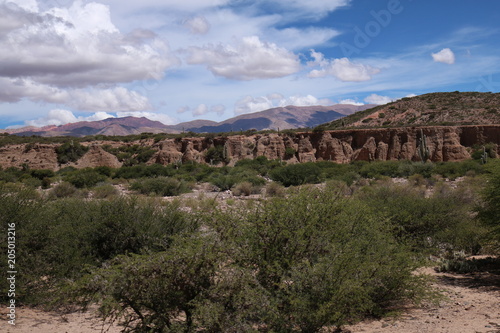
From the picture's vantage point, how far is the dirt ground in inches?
249

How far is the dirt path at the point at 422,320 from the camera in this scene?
248 inches

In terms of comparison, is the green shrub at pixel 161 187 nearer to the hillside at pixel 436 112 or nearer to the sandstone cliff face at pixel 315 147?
the sandstone cliff face at pixel 315 147

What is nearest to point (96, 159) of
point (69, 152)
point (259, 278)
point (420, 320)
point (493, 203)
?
point (69, 152)

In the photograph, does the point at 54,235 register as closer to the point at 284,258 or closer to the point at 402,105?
the point at 284,258

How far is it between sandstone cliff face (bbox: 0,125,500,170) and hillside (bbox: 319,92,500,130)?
14.0ft

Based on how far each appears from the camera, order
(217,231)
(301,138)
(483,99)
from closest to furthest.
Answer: (217,231) < (301,138) < (483,99)

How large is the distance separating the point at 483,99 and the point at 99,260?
63241mm

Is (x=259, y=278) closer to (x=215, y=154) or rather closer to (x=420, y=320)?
(x=420, y=320)

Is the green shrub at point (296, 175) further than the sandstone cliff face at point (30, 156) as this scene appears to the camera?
No

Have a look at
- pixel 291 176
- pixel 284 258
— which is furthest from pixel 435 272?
pixel 291 176

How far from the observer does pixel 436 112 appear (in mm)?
55938

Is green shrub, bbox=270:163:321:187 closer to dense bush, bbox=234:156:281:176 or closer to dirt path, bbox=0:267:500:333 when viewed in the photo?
dense bush, bbox=234:156:281:176

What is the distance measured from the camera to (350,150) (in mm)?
49750

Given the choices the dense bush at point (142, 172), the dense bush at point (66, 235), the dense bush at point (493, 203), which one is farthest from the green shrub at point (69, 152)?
the dense bush at point (493, 203)
